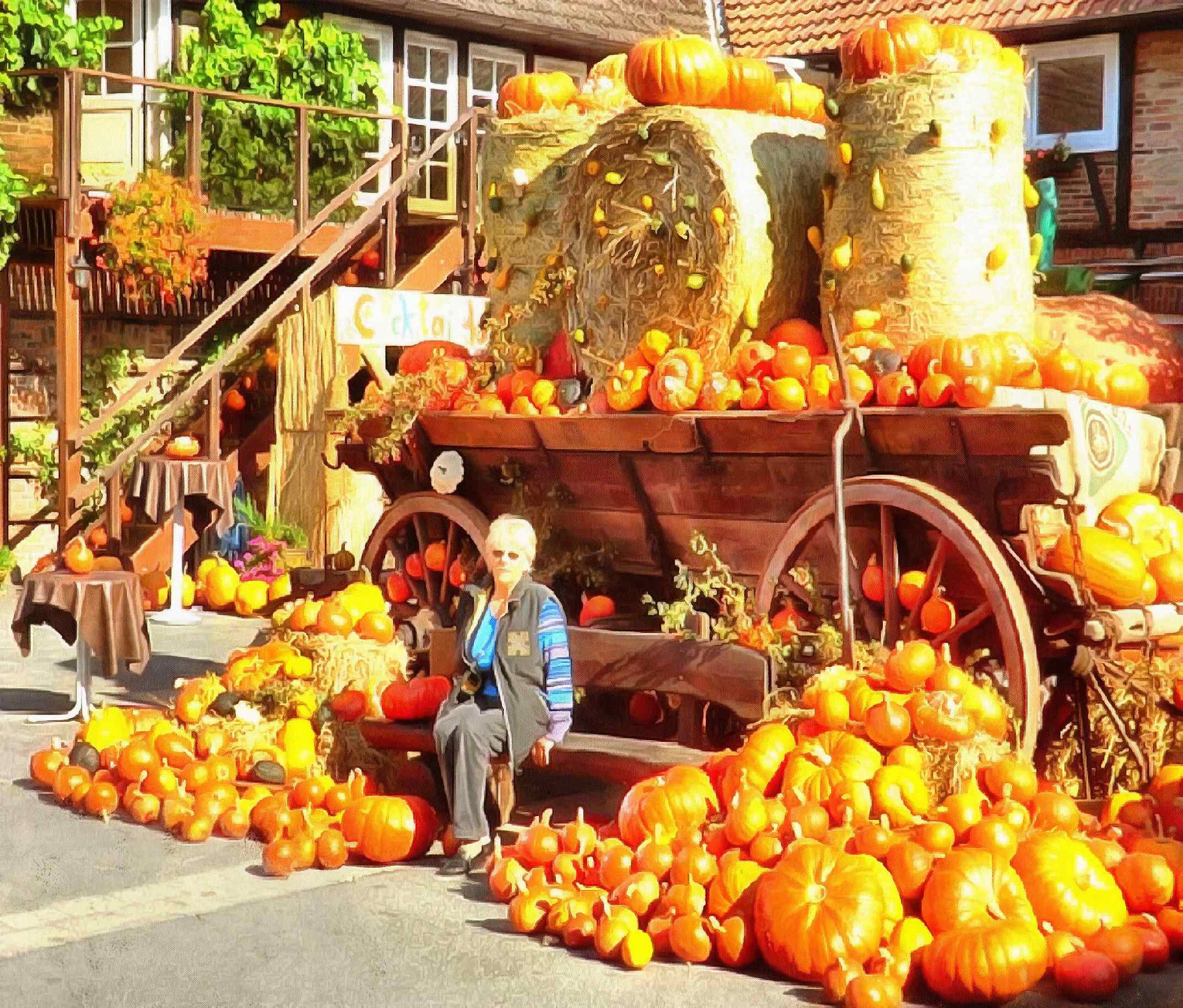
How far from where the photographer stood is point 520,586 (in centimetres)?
643

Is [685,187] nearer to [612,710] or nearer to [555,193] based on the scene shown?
[555,193]

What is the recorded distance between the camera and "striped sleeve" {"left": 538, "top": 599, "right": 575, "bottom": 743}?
250 inches

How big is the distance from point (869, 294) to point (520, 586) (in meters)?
2.08

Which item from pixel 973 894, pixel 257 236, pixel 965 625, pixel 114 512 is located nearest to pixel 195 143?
pixel 257 236

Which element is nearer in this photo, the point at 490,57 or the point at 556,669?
the point at 556,669

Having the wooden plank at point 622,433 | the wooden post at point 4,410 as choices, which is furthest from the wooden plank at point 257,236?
the wooden plank at point 622,433

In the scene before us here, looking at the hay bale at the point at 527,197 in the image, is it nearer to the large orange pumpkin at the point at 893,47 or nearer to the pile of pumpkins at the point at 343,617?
A: the pile of pumpkins at the point at 343,617

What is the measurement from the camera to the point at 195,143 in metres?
15.1

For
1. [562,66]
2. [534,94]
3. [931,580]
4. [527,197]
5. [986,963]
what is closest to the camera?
[986,963]

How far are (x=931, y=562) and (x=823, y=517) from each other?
17.6 inches

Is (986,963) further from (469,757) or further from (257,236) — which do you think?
(257,236)


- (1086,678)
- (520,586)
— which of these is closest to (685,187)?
(520,586)

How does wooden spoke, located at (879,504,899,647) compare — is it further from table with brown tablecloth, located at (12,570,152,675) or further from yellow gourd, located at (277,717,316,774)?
table with brown tablecloth, located at (12,570,152,675)

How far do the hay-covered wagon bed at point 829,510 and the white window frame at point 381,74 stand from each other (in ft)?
32.9
